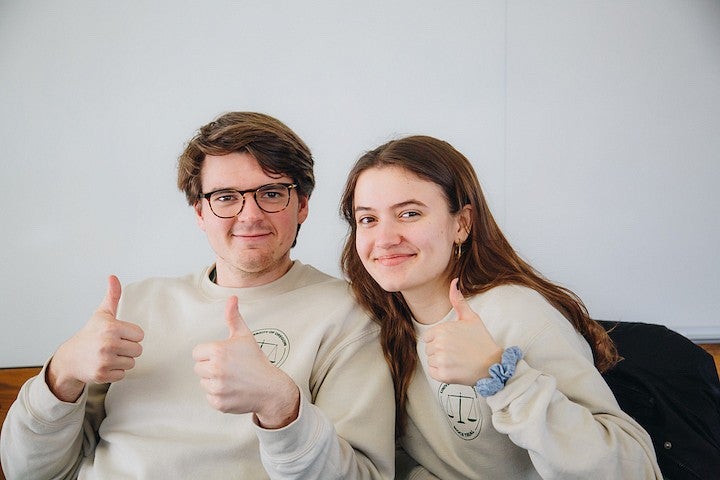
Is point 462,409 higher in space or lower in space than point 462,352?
lower

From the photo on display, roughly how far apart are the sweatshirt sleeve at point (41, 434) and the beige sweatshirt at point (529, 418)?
72 cm

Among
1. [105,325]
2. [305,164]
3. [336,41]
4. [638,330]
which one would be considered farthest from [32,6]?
[638,330]

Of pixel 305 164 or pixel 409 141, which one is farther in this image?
pixel 305 164

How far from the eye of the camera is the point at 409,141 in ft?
4.35

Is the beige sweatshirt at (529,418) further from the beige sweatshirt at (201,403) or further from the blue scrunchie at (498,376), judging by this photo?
the beige sweatshirt at (201,403)

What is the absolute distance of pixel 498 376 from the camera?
39.5 inches

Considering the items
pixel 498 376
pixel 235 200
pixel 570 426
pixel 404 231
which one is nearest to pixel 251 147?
pixel 235 200

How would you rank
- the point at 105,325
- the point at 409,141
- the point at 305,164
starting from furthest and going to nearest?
the point at 305,164 → the point at 409,141 → the point at 105,325

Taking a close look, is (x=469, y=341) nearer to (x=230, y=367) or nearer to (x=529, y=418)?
(x=529, y=418)

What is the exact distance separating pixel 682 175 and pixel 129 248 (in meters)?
1.79

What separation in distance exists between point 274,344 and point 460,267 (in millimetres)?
438

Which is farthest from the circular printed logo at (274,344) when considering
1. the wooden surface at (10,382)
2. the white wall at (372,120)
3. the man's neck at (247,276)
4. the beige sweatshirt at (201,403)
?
the wooden surface at (10,382)

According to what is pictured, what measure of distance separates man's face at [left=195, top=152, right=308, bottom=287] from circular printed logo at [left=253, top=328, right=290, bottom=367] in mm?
153

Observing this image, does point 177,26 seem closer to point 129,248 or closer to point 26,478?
point 129,248
